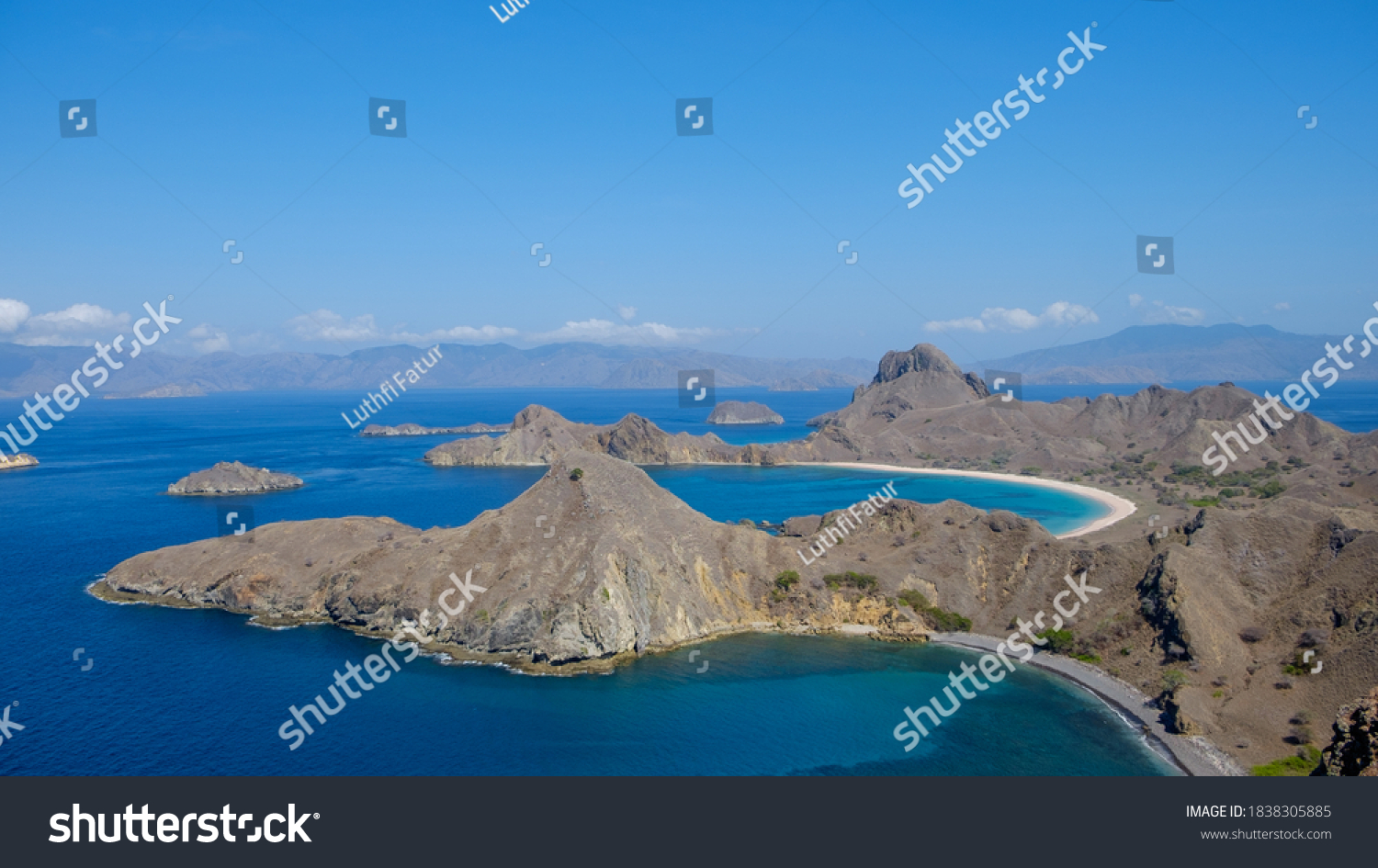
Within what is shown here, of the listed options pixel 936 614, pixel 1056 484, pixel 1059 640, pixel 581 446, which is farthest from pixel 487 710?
pixel 581 446

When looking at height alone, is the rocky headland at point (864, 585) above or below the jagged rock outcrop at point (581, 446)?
below

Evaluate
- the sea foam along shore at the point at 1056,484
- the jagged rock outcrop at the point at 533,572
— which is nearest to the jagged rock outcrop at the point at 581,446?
the sea foam along shore at the point at 1056,484

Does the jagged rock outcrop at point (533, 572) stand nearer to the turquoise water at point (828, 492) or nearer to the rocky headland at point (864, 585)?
the rocky headland at point (864, 585)

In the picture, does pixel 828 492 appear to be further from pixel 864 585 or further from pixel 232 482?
pixel 232 482

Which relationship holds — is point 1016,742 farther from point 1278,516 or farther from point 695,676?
point 1278,516

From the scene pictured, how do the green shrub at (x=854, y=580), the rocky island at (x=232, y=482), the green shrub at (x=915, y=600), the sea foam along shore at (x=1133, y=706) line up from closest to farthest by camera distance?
the sea foam along shore at (x=1133, y=706)
the green shrub at (x=915, y=600)
the green shrub at (x=854, y=580)
the rocky island at (x=232, y=482)

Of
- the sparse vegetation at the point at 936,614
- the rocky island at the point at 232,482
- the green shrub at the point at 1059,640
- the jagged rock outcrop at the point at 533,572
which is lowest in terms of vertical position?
the green shrub at the point at 1059,640

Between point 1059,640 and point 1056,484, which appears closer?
point 1059,640
